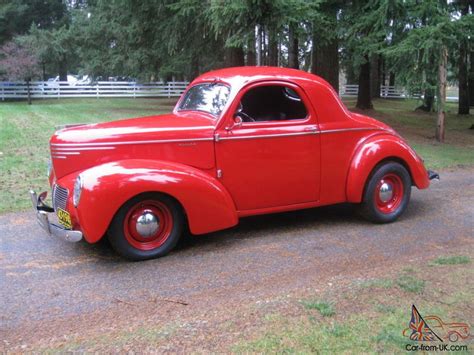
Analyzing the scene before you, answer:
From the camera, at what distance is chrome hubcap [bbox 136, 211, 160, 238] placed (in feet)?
16.2

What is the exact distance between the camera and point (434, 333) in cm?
→ 344

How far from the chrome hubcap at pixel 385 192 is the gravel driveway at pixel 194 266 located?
0.34 m

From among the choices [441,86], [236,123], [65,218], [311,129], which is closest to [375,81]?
[441,86]

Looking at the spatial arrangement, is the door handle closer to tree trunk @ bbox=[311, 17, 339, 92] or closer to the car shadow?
the car shadow

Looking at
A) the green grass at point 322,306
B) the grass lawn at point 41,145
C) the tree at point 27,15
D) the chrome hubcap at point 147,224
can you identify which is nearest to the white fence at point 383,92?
the grass lawn at point 41,145

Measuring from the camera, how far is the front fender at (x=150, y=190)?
463cm

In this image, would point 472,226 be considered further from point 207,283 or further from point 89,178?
point 89,178

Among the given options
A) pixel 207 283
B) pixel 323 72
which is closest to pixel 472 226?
pixel 207 283

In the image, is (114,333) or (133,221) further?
(133,221)

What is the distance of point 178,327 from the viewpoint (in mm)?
3551

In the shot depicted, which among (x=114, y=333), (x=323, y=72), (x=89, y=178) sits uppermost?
(x=323, y=72)

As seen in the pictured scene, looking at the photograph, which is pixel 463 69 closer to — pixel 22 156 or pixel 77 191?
pixel 22 156

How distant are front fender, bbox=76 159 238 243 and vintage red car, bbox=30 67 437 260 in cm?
1

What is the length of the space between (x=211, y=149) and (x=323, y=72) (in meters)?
11.1
